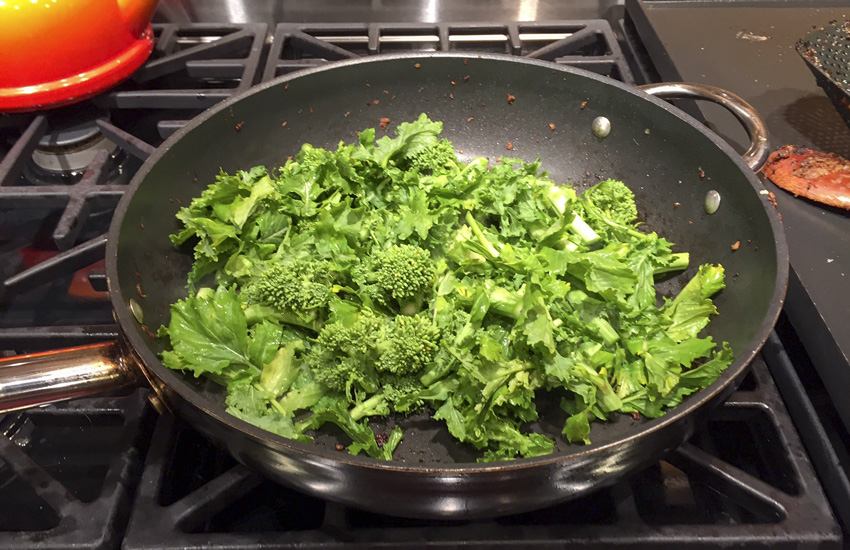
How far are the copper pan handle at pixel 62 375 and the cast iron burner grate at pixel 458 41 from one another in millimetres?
1237

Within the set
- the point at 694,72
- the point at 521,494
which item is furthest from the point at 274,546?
the point at 694,72

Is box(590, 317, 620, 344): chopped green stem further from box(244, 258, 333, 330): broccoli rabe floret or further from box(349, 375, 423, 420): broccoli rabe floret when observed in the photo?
box(244, 258, 333, 330): broccoli rabe floret

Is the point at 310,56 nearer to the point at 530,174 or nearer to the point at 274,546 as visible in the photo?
the point at 530,174

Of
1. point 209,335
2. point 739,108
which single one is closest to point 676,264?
point 739,108

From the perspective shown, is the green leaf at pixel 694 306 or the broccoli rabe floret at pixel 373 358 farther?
Answer: the green leaf at pixel 694 306

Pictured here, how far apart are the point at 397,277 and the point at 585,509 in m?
0.62

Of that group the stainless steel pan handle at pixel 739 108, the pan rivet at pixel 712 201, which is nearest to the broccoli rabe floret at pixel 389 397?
the pan rivet at pixel 712 201

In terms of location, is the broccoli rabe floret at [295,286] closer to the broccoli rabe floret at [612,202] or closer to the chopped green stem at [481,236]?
the chopped green stem at [481,236]

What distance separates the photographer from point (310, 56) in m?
2.08

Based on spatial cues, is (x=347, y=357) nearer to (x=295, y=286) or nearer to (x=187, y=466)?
(x=295, y=286)

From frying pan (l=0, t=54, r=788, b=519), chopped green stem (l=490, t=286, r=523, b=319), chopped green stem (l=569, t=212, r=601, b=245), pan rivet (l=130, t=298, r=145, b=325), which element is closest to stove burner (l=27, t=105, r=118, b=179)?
frying pan (l=0, t=54, r=788, b=519)

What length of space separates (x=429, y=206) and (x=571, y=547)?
90 cm

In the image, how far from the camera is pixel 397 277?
124 centimetres

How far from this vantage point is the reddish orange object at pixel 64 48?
1496 mm
